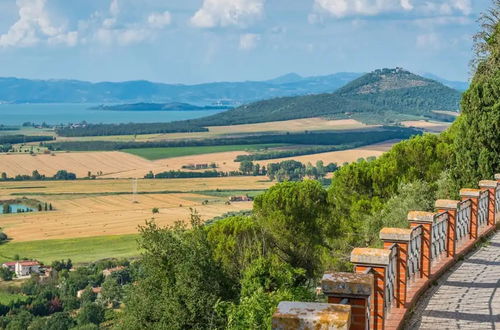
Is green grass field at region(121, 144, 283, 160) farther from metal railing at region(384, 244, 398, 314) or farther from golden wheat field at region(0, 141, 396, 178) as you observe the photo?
metal railing at region(384, 244, 398, 314)

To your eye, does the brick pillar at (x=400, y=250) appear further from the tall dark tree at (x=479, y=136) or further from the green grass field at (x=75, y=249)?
the green grass field at (x=75, y=249)

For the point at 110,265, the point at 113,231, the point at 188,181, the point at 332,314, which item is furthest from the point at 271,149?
the point at 332,314

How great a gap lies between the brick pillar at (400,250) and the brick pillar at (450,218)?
2930 millimetres

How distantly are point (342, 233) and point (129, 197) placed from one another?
76825mm

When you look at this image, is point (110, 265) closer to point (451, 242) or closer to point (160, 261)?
point (160, 261)

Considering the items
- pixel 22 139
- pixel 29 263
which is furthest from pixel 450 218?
pixel 22 139

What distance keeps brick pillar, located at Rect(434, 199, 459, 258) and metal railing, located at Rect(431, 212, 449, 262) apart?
0.07 metres

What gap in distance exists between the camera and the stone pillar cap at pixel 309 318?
432 centimetres

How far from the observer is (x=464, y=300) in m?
8.82

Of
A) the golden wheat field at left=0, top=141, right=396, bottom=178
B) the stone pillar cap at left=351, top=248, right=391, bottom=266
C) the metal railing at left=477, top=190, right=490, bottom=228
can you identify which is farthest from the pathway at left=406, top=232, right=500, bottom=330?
the golden wheat field at left=0, top=141, right=396, bottom=178

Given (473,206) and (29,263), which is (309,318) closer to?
(473,206)

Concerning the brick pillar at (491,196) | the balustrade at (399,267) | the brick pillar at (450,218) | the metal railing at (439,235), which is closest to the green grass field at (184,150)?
the brick pillar at (491,196)

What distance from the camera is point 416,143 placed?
25.6 meters

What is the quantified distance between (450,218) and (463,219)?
1.14 metres
